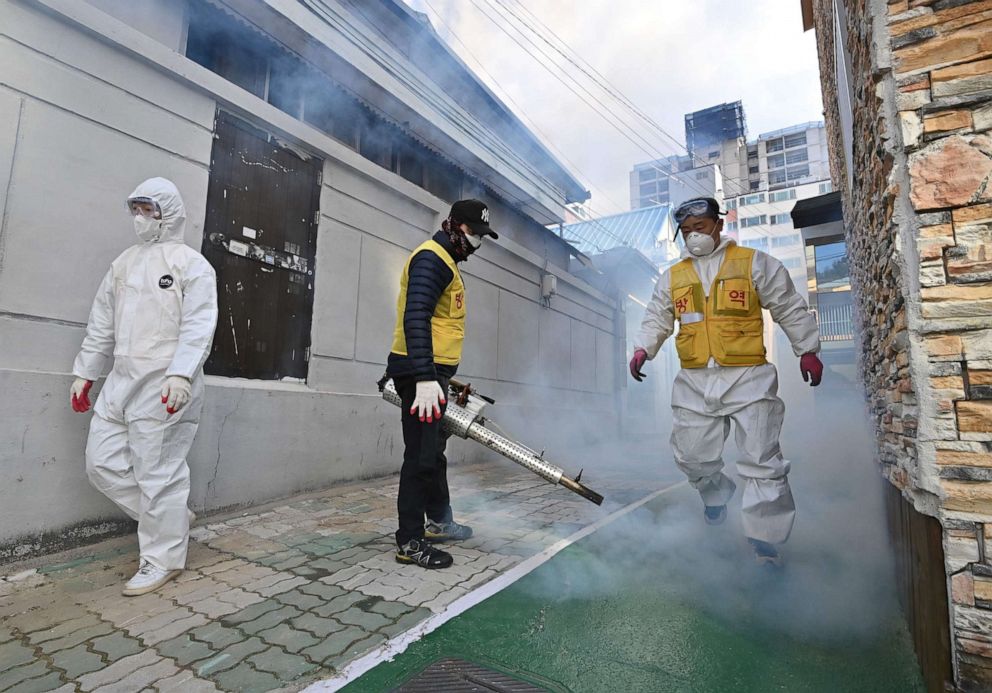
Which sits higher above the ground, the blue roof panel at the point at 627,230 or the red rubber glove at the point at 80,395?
the blue roof panel at the point at 627,230

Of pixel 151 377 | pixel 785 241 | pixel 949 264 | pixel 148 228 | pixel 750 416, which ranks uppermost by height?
pixel 785 241

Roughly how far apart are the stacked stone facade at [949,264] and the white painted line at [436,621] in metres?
1.71

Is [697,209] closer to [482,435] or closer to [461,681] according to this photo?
[482,435]

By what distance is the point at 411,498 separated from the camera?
2799 mm

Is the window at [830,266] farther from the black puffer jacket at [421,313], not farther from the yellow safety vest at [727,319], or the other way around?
the black puffer jacket at [421,313]

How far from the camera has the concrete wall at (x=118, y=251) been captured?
9.59 ft

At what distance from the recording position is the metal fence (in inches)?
415

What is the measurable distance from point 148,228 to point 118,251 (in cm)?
89

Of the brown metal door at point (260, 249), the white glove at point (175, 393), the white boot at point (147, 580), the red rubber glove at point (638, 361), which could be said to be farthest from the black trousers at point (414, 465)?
the brown metal door at point (260, 249)

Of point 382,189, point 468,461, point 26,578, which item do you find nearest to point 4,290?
point 26,578

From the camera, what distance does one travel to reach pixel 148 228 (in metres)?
2.79

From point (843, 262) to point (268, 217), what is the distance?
1073 cm

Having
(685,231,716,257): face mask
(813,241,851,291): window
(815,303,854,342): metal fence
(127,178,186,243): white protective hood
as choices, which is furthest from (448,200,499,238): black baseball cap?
(815,303,854,342): metal fence

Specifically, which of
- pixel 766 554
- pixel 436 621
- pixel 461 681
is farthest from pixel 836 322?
pixel 461 681
